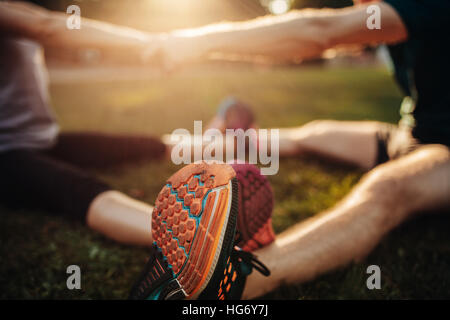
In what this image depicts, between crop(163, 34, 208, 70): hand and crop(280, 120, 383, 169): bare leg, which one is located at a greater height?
crop(163, 34, 208, 70): hand

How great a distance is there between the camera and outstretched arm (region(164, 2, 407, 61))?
4.57 feet

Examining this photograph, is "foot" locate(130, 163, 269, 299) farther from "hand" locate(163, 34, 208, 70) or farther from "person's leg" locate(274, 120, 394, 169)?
"person's leg" locate(274, 120, 394, 169)

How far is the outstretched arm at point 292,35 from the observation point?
4.57 feet

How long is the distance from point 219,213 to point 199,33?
37.7 inches

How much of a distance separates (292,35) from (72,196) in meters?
1.31

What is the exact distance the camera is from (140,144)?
248 cm

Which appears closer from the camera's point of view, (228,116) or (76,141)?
(76,141)

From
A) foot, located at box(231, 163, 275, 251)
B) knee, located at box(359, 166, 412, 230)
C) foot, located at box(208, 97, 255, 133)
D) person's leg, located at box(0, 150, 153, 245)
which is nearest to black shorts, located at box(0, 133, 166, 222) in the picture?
person's leg, located at box(0, 150, 153, 245)

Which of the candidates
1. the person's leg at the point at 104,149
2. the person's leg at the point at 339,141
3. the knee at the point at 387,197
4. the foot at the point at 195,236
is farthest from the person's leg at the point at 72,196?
the person's leg at the point at 339,141

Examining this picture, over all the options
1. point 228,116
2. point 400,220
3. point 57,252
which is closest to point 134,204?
point 57,252

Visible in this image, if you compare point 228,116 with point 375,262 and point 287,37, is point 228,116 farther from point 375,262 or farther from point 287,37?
point 375,262

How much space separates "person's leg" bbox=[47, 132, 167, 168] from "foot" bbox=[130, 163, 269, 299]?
152cm

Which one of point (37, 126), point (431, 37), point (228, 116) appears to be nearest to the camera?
point (431, 37)

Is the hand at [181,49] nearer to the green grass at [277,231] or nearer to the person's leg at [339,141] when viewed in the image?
the green grass at [277,231]
